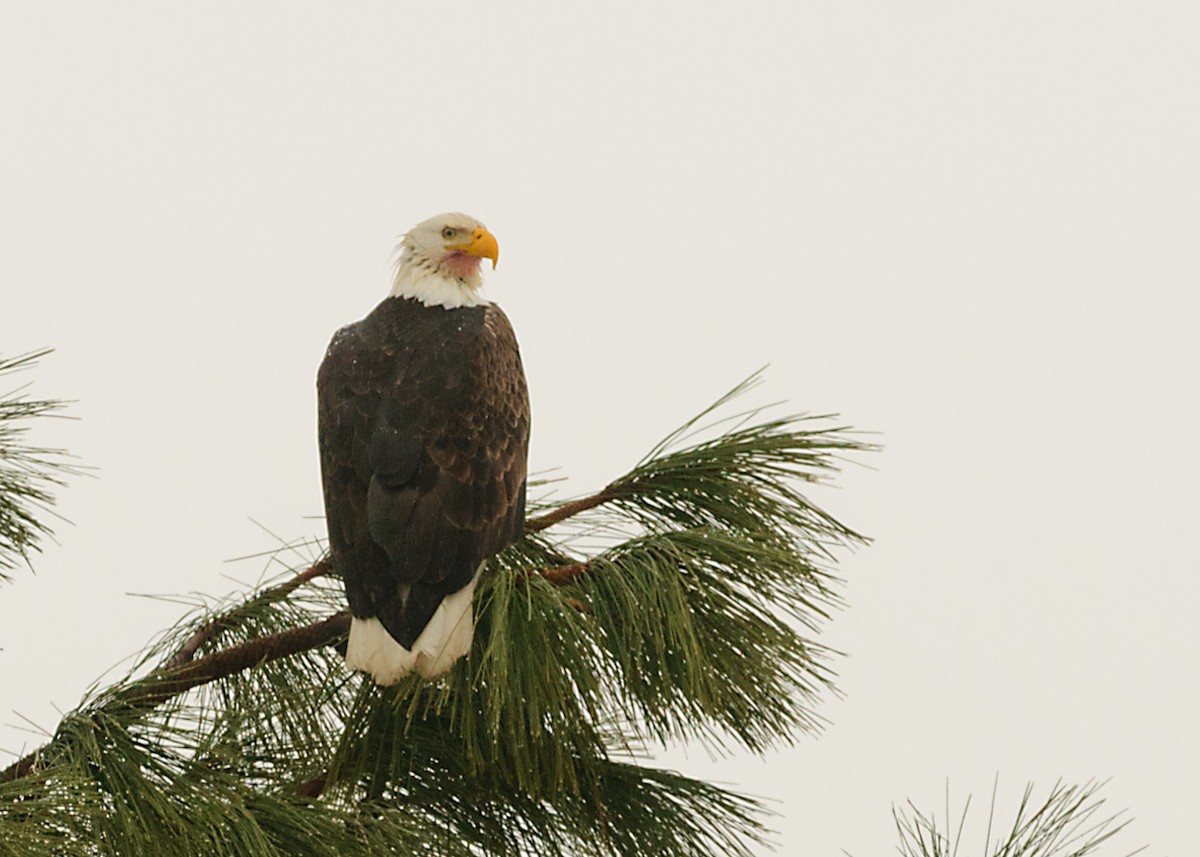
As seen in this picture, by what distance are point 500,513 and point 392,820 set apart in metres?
0.35

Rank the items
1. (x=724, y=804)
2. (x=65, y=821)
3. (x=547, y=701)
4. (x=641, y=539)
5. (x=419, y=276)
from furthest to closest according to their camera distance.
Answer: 1. (x=419, y=276)
2. (x=724, y=804)
3. (x=641, y=539)
4. (x=547, y=701)
5. (x=65, y=821)

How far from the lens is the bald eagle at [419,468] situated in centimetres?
185

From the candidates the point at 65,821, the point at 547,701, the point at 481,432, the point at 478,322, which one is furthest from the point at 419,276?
the point at 65,821

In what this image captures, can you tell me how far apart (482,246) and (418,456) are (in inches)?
15.4

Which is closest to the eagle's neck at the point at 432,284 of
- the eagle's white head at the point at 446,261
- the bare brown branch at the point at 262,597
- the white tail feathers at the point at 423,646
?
the eagle's white head at the point at 446,261

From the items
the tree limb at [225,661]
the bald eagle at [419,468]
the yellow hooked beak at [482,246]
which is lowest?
the tree limb at [225,661]

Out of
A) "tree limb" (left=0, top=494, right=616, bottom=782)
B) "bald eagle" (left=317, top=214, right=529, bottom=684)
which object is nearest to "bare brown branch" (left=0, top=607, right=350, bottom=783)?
"tree limb" (left=0, top=494, right=616, bottom=782)

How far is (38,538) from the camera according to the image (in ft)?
7.34

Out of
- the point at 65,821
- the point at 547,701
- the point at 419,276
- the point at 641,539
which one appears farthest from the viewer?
the point at 419,276

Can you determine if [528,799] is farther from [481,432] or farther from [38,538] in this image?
[38,538]

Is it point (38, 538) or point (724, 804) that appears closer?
point (724, 804)

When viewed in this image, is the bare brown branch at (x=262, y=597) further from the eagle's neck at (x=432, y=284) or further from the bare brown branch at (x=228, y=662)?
the eagle's neck at (x=432, y=284)

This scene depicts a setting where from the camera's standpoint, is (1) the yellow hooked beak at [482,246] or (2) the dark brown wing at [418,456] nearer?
(2) the dark brown wing at [418,456]

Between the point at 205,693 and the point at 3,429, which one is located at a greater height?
the point at 3,429
